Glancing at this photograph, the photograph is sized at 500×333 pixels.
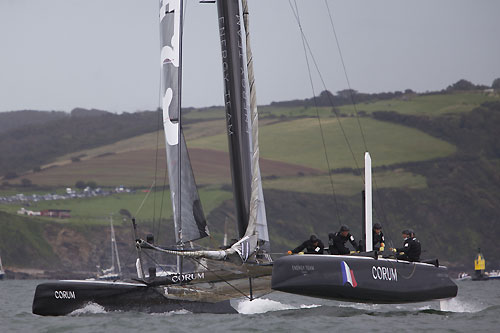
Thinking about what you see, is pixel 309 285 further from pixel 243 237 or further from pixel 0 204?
pixel 0 204

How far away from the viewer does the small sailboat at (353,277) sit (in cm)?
1886

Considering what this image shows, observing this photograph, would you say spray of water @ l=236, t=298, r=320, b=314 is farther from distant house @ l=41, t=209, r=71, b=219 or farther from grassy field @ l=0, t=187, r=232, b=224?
distant house @ l=41, t=209, r=71, b=219

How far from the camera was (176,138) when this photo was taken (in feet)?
77.1

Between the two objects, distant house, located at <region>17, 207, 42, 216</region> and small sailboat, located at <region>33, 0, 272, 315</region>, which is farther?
distant house, located at <region>17, 207, 42, 216</region>

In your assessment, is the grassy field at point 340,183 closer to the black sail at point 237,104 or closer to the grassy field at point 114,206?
the grassy field at point 114,206

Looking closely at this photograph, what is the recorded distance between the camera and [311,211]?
441 ft

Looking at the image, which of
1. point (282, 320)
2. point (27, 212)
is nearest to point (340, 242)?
point (282, 320)

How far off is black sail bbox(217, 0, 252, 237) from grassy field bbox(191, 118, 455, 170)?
116329mm

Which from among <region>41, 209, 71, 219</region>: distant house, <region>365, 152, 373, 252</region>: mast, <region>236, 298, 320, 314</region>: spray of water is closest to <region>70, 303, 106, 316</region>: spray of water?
<region>236, 298, 320, 314</region>: spray of water

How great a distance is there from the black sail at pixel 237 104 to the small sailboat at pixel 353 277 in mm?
2938

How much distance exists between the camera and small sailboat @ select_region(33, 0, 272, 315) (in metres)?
21.3

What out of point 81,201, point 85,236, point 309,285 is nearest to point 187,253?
point 309,285

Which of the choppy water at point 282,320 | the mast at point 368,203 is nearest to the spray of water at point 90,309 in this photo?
the choppy water at point 282,320

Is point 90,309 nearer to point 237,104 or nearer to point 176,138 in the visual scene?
point 176,138
